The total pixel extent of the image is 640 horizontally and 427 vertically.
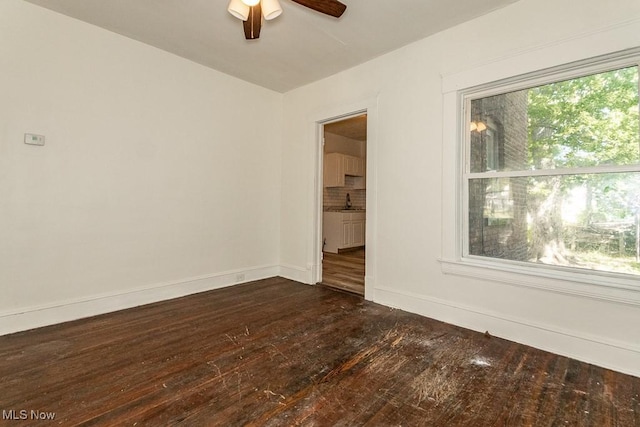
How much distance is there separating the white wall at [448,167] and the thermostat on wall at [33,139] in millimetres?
2814

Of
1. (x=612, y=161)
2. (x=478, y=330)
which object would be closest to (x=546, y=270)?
(x=478, y=330)

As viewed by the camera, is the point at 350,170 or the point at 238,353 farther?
the point at 350,170

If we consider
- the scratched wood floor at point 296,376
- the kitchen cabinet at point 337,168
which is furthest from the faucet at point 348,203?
the scratched wood floor at point 296,376

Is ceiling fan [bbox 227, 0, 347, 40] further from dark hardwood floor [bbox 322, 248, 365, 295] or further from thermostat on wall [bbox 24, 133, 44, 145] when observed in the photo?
dark hardwood floor [bbox 322, 248, 365, 295]

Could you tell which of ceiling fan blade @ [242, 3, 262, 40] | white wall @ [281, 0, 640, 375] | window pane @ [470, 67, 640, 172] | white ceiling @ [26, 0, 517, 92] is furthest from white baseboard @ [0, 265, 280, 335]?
window pane @ [470, 67, 640, 172]

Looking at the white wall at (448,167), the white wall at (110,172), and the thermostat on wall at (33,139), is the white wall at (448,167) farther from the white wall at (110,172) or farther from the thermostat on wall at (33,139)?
the thermostat on wall at (33,139)

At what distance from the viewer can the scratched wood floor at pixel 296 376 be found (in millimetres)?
1530

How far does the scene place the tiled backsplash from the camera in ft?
23.4

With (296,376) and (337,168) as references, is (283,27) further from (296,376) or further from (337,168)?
(337,168)

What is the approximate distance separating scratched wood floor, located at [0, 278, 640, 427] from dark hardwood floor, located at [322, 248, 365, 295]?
1054mm

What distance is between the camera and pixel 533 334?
7.52 ft

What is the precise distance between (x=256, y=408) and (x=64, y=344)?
1810 millimetres

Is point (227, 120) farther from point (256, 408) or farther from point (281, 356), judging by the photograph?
point (256, 408)

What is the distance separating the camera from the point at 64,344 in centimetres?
227
